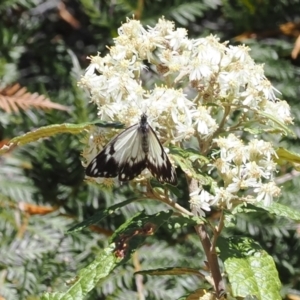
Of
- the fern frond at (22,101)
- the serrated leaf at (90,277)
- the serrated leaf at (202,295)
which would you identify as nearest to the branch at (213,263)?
the serrated leaf at (202,295)

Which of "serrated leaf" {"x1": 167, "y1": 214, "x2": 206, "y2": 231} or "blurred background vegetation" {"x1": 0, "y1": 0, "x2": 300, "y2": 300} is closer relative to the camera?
"serrated leaf" {"x1": 167, "y1": 214, "x2": 206, "y2": 231}

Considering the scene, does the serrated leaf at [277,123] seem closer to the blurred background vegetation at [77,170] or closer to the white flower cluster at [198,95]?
the white flower cluster at [198,95]

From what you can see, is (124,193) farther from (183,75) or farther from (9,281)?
(183,75)

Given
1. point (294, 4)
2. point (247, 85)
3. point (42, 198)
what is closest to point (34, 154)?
point (42, 198)

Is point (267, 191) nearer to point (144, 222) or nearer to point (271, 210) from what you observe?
point (271, 210)

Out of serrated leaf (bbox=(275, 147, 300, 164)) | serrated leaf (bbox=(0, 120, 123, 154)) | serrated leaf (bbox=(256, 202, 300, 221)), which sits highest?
serrated leaf (bbox=(0, 120, 123, 154))

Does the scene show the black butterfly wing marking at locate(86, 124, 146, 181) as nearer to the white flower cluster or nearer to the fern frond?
the white flower cluster

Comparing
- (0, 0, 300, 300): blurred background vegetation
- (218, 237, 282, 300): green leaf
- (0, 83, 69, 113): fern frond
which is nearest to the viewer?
(218, 237, 282, 300): green leaf

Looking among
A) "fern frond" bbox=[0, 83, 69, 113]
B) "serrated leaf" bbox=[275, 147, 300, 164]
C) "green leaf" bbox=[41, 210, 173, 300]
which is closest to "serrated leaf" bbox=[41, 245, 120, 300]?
"green leaf" bbox=[41, 210, 173, 300]
